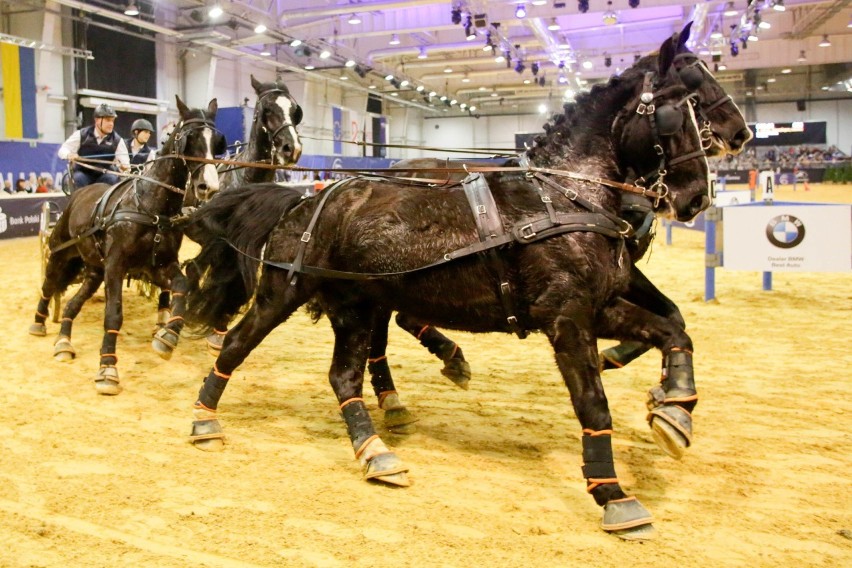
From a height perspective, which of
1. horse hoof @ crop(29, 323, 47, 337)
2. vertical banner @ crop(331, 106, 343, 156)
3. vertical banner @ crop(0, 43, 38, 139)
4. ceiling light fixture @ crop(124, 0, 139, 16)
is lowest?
horse hoof @ crop(29, 323, 47, 337)

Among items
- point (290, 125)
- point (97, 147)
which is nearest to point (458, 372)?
point (290, 125)

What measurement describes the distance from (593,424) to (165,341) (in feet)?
12.5

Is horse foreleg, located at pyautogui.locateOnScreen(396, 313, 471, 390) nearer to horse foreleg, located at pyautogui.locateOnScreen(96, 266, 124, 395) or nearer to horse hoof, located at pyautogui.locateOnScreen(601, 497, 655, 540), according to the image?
horse hoof, located at pyautogui.locateOnScreen(601, 497, 655, 540)

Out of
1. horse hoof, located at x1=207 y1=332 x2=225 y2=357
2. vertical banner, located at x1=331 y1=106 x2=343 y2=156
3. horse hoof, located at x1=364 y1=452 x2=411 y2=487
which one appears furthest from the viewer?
vertical banner, located at x1=331 y1=106 x2=343 y2=156

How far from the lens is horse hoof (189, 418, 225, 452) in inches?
169

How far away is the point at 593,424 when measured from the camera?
329cm

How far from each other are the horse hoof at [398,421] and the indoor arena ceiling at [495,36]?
12230mm

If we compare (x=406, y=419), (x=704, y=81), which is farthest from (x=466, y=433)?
(x=704, y=81)

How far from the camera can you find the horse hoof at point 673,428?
129 inches

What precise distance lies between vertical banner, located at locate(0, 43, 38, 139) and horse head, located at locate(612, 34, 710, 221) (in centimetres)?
1783

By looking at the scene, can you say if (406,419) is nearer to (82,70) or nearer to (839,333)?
(839,333)

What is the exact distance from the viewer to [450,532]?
10.4ft

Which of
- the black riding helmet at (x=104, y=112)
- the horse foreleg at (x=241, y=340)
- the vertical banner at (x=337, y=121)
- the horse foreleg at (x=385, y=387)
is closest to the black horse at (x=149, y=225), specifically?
the horse foreleg at (x=241, y=340)

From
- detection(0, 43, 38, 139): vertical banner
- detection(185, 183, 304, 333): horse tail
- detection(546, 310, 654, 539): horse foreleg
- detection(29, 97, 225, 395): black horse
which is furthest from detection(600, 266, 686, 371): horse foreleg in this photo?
detection(0, 43, 38, 139): vertical banner
